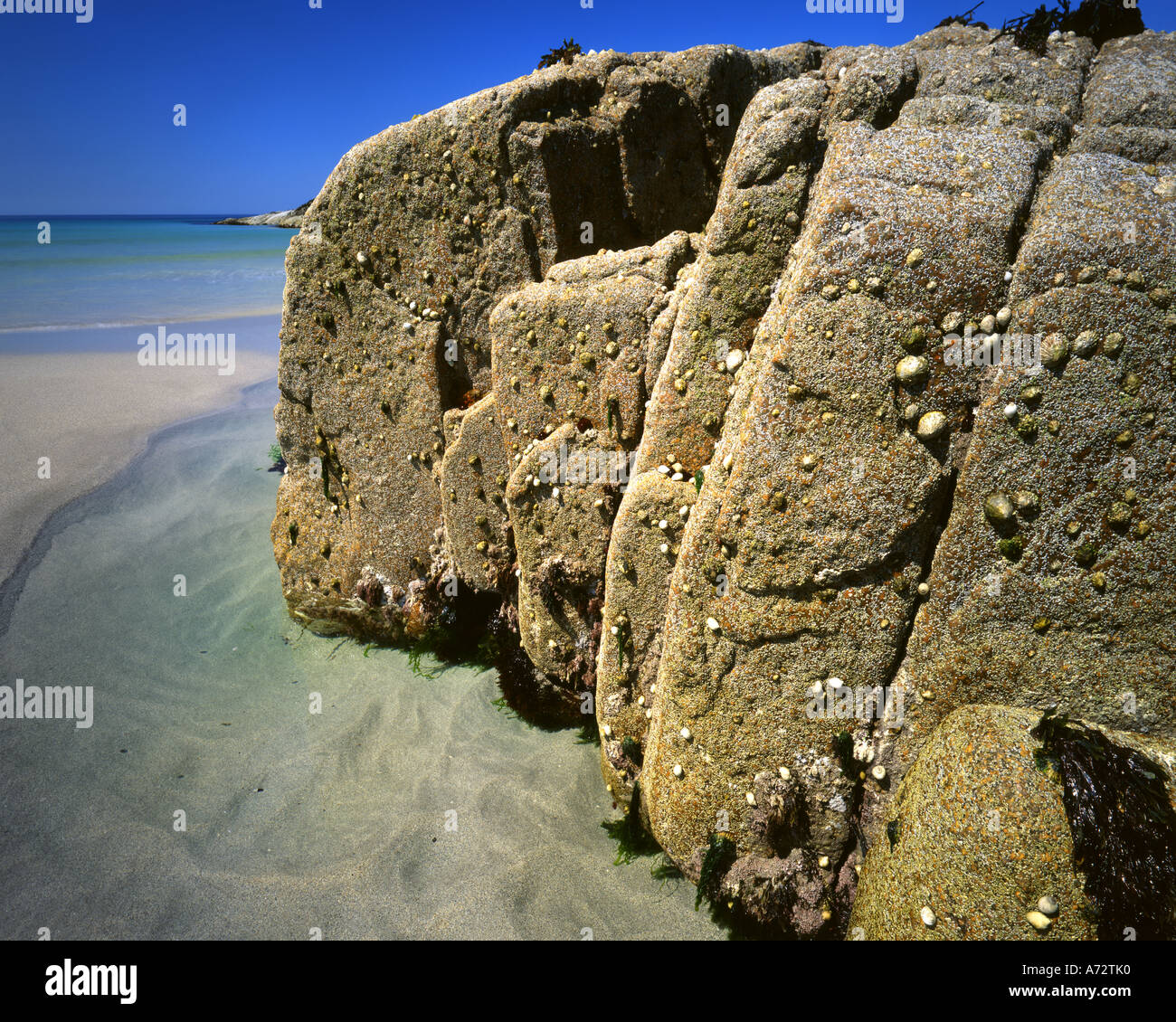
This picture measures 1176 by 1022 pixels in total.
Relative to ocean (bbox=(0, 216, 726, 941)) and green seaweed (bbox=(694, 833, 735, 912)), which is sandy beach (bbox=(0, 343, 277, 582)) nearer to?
ocean (bbox=(0, 216, 726, 941))

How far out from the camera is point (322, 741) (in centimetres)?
560

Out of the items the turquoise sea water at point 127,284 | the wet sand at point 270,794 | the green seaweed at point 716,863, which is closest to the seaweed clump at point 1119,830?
the green seaweed at point 716,863

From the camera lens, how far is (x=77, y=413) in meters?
12.2

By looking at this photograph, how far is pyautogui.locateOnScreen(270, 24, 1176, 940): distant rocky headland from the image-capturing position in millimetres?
3043

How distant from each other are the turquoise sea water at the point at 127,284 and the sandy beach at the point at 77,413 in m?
5.82

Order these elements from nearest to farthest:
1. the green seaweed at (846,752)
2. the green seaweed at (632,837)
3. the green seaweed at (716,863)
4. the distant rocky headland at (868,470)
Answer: the distant rocky headland at (868,470)
the green seaweed at (846,752)
the green seaweed at (716,863)
the green seaweed at (632,837)

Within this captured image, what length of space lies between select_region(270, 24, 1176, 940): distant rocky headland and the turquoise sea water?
2039 centimetres

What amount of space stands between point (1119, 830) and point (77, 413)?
14748 millimetres

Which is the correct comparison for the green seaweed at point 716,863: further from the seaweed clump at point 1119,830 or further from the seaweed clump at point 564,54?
the seaweed clump at point 564,54

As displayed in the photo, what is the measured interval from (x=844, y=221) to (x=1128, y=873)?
9.90 ft

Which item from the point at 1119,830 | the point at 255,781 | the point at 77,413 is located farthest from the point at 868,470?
the point at 77,413

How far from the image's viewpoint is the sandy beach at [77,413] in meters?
9.18
